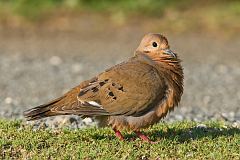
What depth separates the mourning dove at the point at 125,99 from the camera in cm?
762

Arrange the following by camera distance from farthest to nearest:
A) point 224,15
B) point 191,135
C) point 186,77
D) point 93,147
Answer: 1. point 224,15
2. point 186,77
3. point 191,135
4. point 93,147

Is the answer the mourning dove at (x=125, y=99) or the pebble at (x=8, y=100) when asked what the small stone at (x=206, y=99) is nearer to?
the pebble at (x=8, y=100)

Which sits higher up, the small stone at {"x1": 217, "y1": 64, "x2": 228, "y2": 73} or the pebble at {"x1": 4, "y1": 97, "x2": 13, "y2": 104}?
the small stone at {"x1": 217, "y1": 64, "x2": 228, "y2": 73}

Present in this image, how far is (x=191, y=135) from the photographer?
8.41 meters

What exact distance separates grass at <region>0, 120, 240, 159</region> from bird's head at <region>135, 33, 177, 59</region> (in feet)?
3.08

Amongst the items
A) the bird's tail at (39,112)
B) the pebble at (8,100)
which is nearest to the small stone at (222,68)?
the pebble at (8,100)

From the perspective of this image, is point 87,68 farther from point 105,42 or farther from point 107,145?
point 107,145

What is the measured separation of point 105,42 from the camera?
827 inches

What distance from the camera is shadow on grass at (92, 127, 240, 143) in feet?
26.8

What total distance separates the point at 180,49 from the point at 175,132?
38.1 ft

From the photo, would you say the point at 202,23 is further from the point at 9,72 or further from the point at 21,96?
the point at 21,96

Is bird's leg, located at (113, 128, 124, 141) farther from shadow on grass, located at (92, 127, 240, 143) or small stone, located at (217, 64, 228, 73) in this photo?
small stone, located at (217, 64, 228, 73)

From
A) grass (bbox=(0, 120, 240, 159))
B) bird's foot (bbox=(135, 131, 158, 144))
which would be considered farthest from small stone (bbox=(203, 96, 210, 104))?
bird's foot (bbox=(135, 131, 158, 144))

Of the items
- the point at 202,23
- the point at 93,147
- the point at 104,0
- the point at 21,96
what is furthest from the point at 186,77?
the point at 93,147
